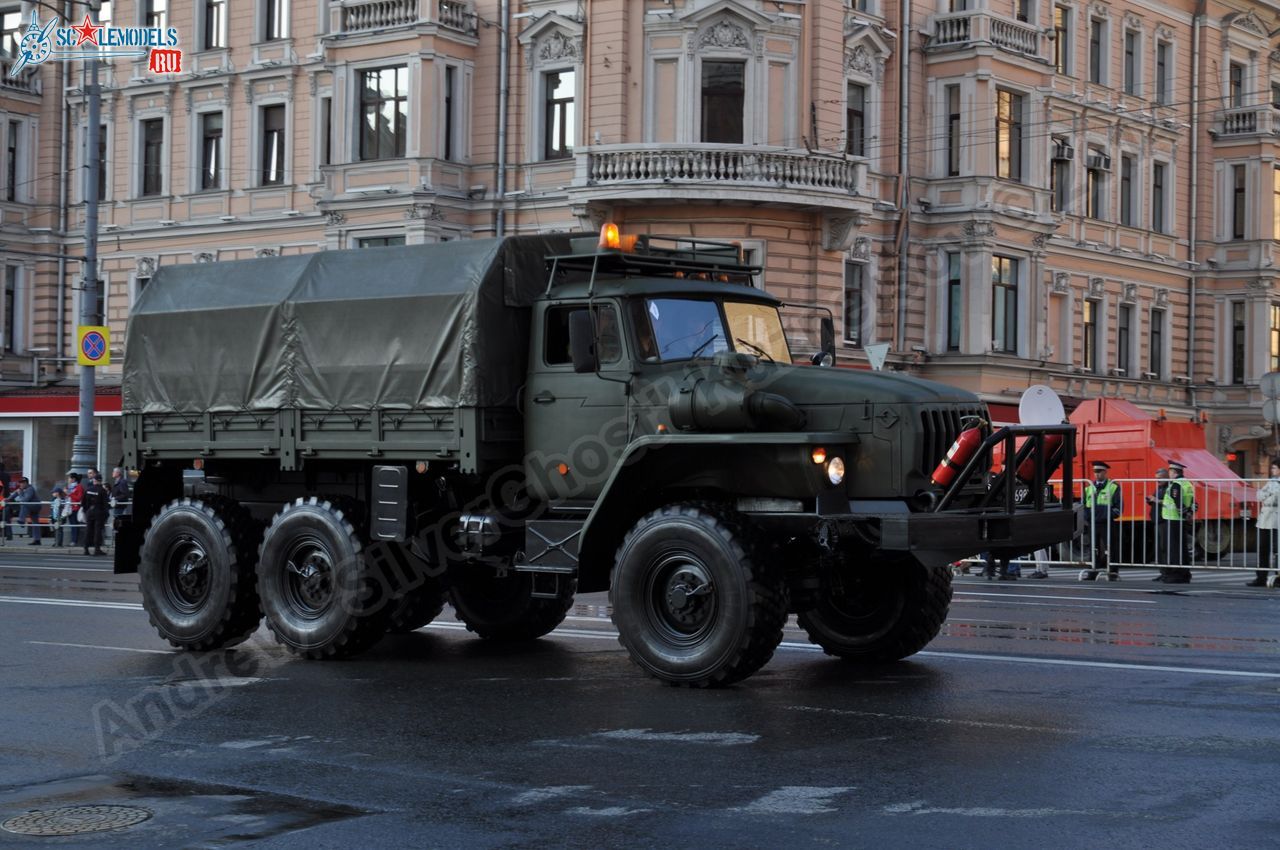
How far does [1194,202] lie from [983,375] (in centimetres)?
1437

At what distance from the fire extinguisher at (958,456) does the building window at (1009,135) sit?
107 ft

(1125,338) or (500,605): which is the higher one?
(1125,338)

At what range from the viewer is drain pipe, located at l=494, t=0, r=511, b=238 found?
131 feet

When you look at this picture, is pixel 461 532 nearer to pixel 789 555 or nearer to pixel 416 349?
pixel 416 349

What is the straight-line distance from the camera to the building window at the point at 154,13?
46156mm

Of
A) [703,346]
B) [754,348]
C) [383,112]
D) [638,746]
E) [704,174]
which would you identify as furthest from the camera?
[383,112]

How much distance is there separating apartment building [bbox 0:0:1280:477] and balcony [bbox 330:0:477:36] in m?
0.08

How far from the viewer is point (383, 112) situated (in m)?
40.7

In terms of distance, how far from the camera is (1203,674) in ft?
39.7

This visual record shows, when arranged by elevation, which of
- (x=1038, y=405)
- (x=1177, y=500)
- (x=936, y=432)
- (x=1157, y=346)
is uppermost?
(x=1157, y=346)

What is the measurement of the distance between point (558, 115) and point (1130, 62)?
60.4ft

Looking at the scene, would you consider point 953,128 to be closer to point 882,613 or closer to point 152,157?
point 152,157

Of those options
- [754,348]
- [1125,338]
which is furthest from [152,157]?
[754,348]

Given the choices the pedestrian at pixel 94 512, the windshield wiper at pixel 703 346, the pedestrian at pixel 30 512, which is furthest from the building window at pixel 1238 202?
the windshield wiper at pixel 703 346
